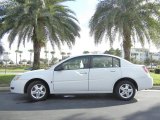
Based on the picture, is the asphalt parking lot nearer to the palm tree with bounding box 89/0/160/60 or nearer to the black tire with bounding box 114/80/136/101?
the black tire with bounding box 114/80/136/101

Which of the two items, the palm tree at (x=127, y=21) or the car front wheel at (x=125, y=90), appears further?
the palm tree at (x=127, y=21)

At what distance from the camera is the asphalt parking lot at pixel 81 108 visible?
8156mm

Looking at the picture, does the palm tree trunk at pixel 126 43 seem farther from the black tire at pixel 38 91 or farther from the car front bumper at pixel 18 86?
the car front bumper at pixel 18 86

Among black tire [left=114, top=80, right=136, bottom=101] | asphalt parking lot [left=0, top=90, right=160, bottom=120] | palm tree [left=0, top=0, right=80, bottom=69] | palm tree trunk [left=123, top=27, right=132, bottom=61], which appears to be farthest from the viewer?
palm tree trunk [left=123, top=27, right=132, bottom=61]

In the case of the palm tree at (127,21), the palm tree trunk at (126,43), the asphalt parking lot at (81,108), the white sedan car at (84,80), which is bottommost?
the asphalt parking lot at (81,108)

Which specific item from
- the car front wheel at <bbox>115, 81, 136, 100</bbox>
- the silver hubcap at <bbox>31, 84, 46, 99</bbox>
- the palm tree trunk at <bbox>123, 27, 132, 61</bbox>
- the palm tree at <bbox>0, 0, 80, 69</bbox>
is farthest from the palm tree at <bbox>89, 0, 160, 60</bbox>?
the silver hubcap at <bbox>31, 84, 46, 99</bbox>

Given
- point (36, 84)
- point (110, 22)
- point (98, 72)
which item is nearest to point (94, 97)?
point (98, 72)

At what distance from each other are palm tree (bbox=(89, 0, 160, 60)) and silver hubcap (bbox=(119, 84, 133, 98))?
11.9m

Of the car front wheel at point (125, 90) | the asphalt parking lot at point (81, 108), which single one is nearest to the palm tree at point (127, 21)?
the asphalt parking lot at point (81, 108)

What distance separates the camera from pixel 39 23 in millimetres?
22891

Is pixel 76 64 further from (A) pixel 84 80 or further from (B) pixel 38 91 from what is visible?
(B) pixel 38 91

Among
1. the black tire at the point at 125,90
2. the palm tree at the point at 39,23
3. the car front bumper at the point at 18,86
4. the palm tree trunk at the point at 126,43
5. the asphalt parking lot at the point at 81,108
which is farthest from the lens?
the palm tree trunk at the point at 126,43

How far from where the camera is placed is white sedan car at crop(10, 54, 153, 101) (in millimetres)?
10672

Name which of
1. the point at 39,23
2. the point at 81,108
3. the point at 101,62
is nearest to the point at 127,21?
the point at 39,23
